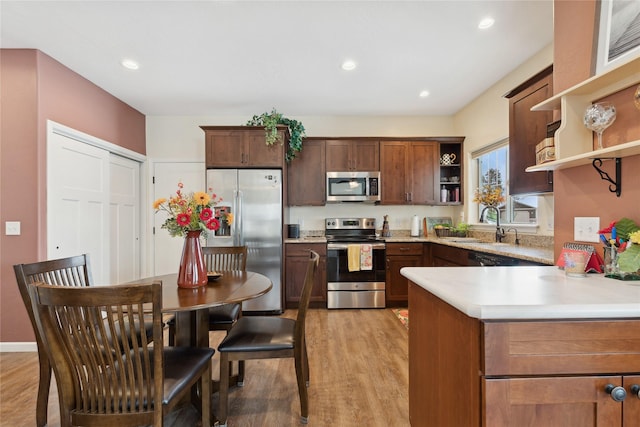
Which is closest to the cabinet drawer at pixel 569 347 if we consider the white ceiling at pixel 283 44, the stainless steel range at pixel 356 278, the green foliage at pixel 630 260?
the green foliage at pixel 630 260

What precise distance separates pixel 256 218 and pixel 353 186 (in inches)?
56.5

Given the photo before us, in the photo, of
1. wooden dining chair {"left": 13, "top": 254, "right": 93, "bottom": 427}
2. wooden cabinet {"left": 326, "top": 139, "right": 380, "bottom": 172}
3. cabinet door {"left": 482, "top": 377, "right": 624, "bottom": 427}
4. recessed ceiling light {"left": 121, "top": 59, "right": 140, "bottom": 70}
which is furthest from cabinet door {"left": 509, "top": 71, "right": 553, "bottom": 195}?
recessed ceiling light {"left": 121, "top": 59, "right": 140, "bottom": 70}

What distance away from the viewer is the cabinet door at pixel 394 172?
421 centimetres

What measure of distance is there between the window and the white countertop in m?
2.03

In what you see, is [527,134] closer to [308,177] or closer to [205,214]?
[205,214]

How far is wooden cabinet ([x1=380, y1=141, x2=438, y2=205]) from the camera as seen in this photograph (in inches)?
166

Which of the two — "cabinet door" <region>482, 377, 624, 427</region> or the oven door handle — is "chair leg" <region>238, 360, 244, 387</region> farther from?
the oven door handle

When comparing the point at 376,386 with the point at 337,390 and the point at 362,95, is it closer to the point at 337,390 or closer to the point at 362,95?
the point at 337,390

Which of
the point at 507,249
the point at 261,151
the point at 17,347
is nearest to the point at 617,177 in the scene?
the point at 507,249

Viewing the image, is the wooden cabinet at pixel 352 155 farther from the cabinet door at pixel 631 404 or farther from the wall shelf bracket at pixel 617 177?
the cabinet door at pixel 631 404

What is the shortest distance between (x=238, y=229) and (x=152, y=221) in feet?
5.38

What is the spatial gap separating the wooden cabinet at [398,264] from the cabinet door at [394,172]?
0.71 metres

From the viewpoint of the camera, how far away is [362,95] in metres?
3.68

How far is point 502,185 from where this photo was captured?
11.5ft
